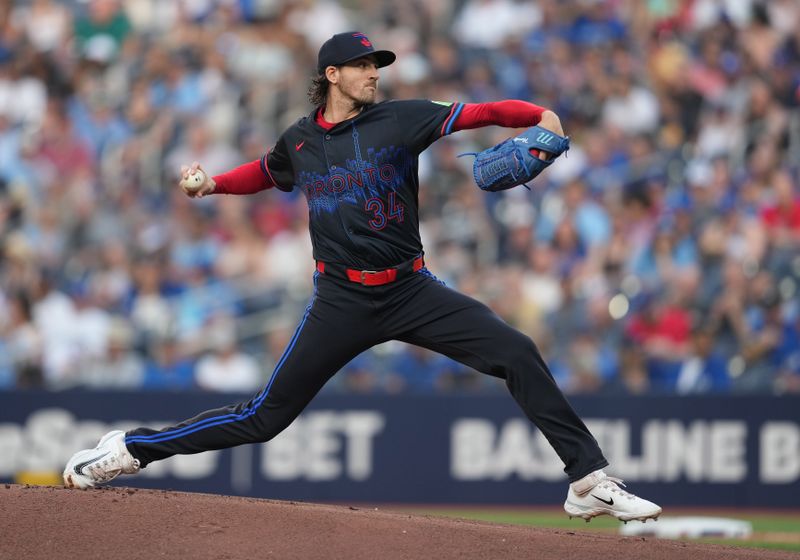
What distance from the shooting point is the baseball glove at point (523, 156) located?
220 inches

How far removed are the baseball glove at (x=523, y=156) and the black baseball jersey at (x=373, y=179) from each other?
0.31 metres

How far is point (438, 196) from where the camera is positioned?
1284cm

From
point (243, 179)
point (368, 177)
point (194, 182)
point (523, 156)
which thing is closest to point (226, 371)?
point (243, 179)

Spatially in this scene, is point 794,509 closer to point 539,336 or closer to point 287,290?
point 539,336

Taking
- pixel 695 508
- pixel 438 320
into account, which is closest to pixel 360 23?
pixel 695 508

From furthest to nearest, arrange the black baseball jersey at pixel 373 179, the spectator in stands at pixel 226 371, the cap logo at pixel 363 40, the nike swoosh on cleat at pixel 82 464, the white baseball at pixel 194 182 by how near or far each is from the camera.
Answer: the spectator in stands at pixel 226 371 < the nike swoosh on cleat at pixel 82 464 < the white baseball at pixel 194 182 < the cap logo at pixel 363 40 < the black baseball jersey at pixel 373 179

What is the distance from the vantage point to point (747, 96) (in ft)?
44.2

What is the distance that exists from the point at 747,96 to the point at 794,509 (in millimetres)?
4638

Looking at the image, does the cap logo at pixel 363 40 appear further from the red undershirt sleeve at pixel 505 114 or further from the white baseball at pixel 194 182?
the white baseball at pixel 194 182

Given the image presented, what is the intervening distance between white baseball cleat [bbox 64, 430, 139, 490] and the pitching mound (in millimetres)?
132

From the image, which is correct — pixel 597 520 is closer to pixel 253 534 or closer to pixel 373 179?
pixel 253 534

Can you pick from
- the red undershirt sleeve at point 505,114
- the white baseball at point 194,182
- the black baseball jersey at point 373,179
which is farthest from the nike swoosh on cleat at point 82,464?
the red undershirt sleeve at point 505,114

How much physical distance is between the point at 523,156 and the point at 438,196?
7250mm

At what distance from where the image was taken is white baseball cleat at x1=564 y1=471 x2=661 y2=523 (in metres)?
5.87
